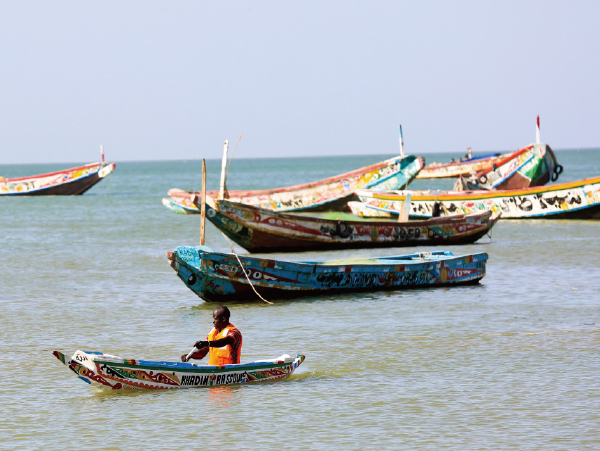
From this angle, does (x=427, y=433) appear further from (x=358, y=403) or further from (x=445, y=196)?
(x=445, y=196)

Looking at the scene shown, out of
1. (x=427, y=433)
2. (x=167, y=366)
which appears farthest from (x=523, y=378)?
(x=167, y=366)

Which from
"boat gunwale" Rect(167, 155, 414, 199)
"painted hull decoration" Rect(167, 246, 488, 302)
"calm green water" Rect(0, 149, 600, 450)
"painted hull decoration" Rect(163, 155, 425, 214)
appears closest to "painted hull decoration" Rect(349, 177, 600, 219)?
"boat gunwale" Rect(167, 155, 414, 199)

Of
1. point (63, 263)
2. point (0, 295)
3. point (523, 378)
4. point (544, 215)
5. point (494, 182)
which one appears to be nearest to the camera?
point (523, 378)

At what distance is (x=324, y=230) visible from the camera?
25.8 metres

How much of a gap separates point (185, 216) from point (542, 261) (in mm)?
24741

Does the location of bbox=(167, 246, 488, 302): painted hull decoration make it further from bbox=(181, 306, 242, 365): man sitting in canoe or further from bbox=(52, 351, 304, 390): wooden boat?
bbox=(52, 351, 304, 390): wooden boat

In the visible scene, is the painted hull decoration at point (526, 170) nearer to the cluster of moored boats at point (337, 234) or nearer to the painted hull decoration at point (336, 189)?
the cluster of moored boats at point (337, 234)

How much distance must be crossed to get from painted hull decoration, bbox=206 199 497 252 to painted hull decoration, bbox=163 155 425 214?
11802mm

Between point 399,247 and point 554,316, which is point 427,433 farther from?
point 399,247

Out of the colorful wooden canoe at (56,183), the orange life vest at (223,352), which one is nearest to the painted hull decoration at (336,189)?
the colorful wooden canoe at (56,183)

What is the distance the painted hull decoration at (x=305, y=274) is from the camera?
15281 mm

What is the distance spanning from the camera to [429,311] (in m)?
15.3

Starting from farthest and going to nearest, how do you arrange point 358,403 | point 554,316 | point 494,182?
point 494,182, point 554,316, point 358,403

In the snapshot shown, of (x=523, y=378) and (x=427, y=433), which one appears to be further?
(x=523, y=378)
